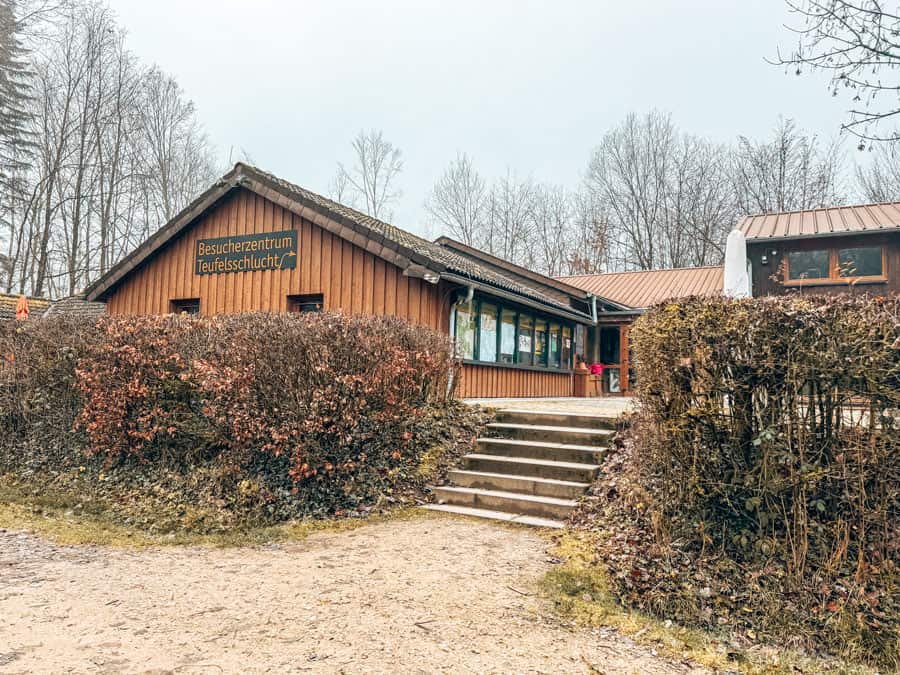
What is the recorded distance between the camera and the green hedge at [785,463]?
3.81 m

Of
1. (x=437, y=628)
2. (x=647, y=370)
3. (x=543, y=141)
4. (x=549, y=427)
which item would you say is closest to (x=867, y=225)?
(x=549, y=427)

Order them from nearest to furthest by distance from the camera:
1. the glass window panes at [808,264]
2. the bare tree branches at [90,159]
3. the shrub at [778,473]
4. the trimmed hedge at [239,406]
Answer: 1. the shrub at [778,473]
2. the trimmed hedge at [239,406]
3. the glass window panes at [808,264]
4. the bare tree branches at [90,159]

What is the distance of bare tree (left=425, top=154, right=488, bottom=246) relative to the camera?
33.8 m

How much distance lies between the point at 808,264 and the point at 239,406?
1328 cm

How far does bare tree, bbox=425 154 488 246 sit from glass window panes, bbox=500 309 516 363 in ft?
66.6

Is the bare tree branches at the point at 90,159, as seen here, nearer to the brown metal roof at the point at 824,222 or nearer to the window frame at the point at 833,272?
the brown metal roof at the point at 824,222

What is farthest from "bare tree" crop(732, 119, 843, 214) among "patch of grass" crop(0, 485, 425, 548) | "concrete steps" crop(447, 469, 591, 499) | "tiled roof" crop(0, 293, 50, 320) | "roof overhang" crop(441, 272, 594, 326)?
"tiled roof" crop(0, 293, 50, 320)

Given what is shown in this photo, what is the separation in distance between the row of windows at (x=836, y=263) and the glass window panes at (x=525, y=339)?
609 cm

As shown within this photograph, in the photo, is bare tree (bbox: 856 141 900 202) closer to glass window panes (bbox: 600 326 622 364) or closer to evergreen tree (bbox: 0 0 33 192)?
glass window panes (bbox: 600 326 622 364)

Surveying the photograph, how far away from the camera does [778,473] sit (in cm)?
413

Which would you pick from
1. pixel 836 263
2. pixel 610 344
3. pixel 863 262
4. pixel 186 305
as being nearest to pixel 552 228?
pixel 610 344

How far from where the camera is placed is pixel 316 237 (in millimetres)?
12148

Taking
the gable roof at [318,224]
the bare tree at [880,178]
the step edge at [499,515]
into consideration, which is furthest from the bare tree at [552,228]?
the step edge at [499,515]

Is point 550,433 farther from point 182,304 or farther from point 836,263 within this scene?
point 182,304
